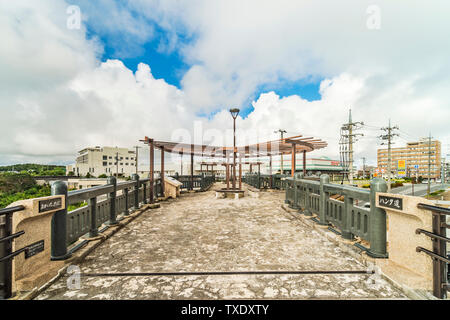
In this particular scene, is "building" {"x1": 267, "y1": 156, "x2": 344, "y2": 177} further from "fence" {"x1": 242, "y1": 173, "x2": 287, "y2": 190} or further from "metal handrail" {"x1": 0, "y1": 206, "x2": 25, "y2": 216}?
"metal handrail" {"x1": 0, "y1": 206, "x2": 25, "y2": 216}

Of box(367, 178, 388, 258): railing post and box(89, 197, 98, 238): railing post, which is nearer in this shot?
box(367, 178, 388, 258): railing post

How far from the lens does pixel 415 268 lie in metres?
2.38

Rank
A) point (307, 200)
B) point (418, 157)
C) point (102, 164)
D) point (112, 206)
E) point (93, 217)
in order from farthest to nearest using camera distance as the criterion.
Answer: point (418, 157), point (102, 164), point (307, 200), point (112, 206), point (93, 217)

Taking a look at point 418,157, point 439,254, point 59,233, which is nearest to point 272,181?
point 439,254

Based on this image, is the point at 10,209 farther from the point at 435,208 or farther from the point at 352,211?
the point at 352,211

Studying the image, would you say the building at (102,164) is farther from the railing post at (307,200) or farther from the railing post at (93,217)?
the railing post at (307,200)

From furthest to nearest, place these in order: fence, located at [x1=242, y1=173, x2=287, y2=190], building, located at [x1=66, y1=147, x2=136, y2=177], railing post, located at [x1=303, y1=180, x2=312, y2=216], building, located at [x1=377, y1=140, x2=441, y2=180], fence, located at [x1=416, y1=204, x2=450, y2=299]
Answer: building, located at [x1=377, y1=140, x2=441, y2=180], building, located at [x1=66, y1=147, x2=136, y2=177], fence, located at [x1=242, y1=173, x2=287, y2=190], railing post, located at [x1=303, y1=180, x2=312, y2=216], fence, located at [x1=416, y1=204, x2=450, y2=299]

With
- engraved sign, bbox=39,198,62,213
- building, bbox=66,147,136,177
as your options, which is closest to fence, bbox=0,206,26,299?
engraved sign, bbox=39,198,62,213

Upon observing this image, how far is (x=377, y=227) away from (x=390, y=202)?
51 cm

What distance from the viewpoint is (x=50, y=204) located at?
2.62 m

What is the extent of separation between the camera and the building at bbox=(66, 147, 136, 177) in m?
82.8

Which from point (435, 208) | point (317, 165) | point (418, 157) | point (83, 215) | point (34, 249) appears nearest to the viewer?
point (435, 208)

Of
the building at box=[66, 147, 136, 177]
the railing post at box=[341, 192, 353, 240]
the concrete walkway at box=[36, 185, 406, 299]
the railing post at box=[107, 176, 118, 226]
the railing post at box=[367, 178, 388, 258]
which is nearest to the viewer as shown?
the concrete walkway at box=[36, 185, 406, 299]

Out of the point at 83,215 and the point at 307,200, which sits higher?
the point at 83,215
